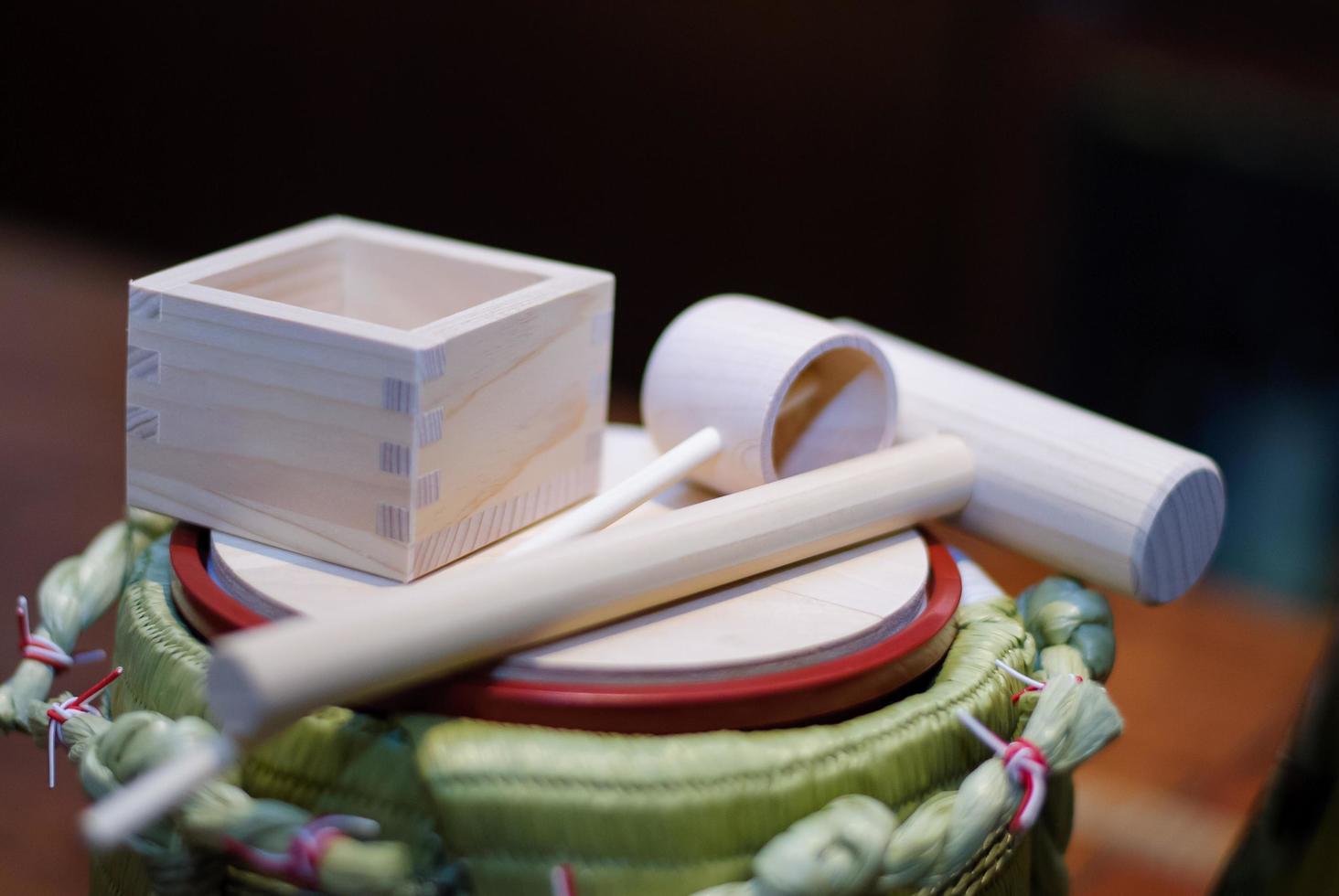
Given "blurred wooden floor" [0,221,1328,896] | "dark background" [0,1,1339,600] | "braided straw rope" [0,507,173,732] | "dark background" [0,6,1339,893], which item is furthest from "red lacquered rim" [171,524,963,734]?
"dark background" [0,1,1339,600]

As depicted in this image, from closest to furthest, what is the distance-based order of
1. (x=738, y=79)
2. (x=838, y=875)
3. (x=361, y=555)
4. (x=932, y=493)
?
(x=838, y=875)
(x=361, y=555)
(x=932, y=493)
(x=738, y=79)

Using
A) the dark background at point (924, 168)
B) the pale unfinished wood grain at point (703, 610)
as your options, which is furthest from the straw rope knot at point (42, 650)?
the dark background at point (924, 168)

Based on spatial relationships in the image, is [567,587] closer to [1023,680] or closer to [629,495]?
[629,495]

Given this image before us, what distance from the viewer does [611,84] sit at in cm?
190

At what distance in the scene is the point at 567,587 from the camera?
54 cm

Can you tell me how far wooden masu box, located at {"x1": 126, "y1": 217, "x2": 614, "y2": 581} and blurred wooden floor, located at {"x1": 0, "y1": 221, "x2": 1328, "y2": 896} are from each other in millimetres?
533

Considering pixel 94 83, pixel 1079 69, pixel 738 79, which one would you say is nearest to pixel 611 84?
pixel 738 79

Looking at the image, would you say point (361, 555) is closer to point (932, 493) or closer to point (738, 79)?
point (932, 493)

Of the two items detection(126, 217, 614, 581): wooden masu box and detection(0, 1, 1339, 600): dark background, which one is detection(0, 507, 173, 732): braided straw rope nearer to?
detection(126, 217, 614, 581): wooden masu box

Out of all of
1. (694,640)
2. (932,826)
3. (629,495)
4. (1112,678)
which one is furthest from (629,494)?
(1112,678)

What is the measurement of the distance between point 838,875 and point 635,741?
0.31 feet

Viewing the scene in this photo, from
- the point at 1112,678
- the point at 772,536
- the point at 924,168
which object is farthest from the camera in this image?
the point at 924,168

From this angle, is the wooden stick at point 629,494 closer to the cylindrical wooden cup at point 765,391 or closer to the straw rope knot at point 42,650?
the cylindrical wooden cup at point 765,391

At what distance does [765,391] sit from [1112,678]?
0.89m
